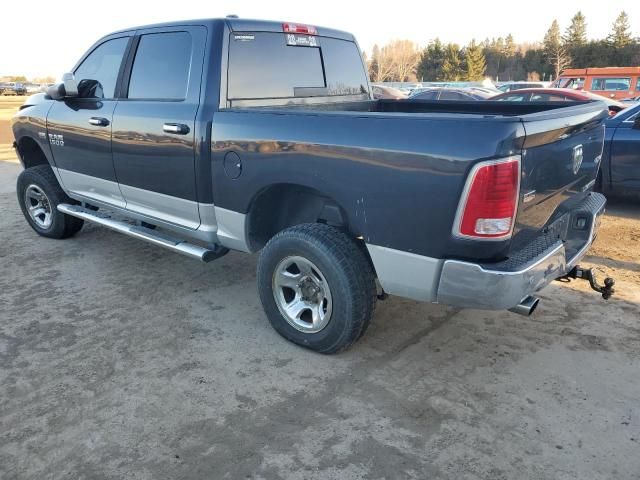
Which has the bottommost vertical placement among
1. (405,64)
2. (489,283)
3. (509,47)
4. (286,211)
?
(489,283)

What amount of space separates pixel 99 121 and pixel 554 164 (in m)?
3.42

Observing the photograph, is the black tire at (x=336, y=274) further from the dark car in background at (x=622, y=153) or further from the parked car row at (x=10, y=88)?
the parked car row at (x=10, y=88)

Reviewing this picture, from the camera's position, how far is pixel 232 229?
369 centimetres

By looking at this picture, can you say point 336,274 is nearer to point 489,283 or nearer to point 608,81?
point 489,283

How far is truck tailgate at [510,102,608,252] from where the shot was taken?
263cm

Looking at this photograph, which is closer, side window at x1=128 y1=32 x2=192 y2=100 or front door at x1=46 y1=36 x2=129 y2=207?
side window at x1=128 y1=32 x2=192 y2=100

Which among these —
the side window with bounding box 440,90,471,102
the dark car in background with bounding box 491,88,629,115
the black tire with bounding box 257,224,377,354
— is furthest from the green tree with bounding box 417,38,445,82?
the black tire with bounding box 257,224,377,354

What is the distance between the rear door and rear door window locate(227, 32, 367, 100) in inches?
10.5

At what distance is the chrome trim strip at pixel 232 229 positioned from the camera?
3.60 meters

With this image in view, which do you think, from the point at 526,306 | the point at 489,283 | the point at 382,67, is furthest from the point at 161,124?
the point at 382,67

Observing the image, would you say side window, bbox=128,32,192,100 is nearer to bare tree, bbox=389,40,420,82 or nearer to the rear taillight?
the rear taillight

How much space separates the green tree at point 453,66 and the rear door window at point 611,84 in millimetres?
49540

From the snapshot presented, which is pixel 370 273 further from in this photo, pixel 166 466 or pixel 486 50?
pixel 486 50

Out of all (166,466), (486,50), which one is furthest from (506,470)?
(486,50)
